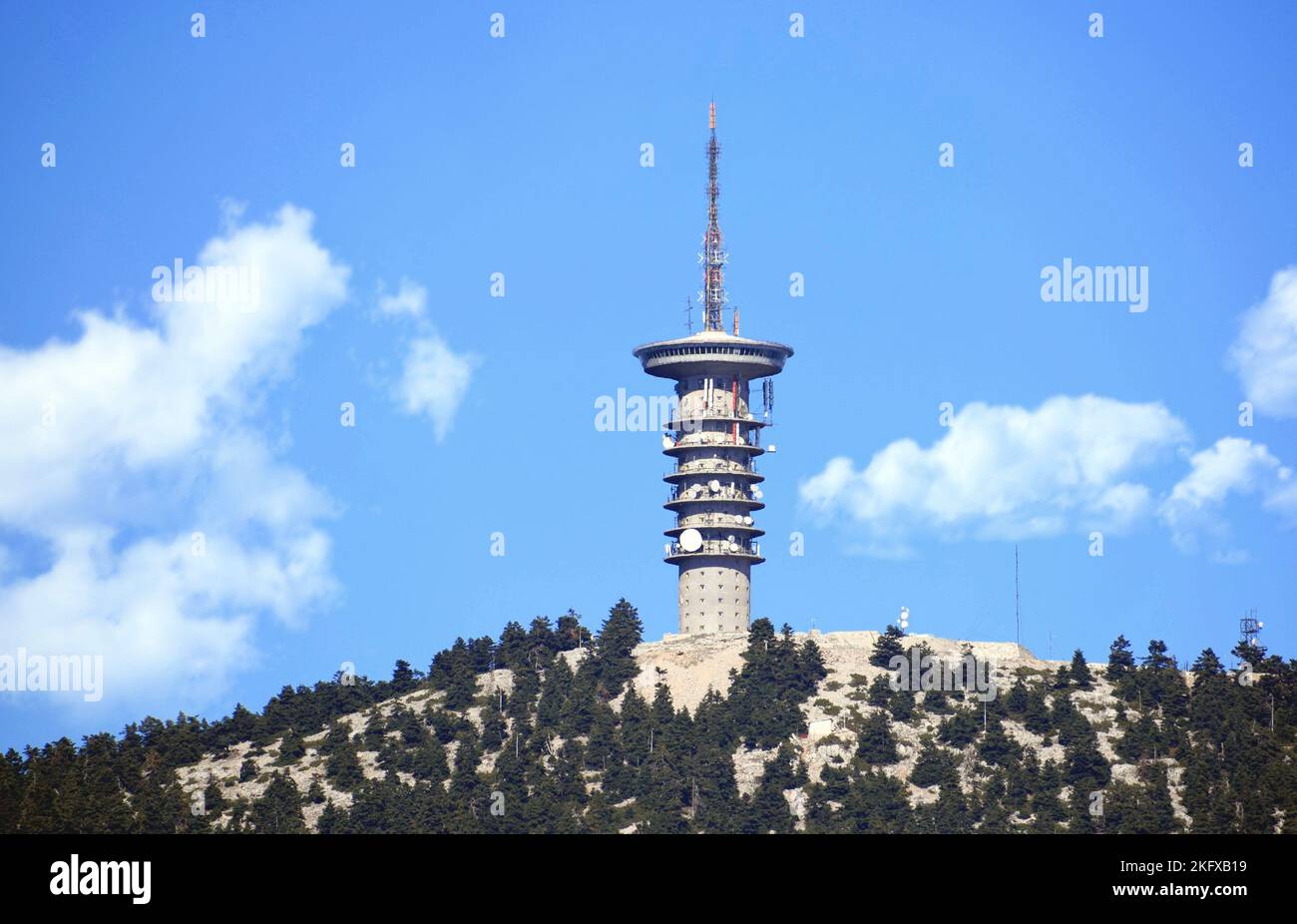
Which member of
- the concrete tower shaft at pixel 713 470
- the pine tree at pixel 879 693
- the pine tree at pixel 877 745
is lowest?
the pine tree at pixel 877 745

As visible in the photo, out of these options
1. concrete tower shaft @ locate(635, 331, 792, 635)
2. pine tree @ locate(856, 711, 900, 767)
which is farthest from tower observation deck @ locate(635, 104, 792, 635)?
pine tree @ locate(856, 711, 900, 767)

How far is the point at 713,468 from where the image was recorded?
192125 mm

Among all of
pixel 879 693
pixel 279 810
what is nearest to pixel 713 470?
pixel 879 693

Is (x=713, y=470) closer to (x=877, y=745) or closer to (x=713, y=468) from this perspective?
(x=713, y=468)

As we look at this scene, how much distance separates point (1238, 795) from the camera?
15712 cm

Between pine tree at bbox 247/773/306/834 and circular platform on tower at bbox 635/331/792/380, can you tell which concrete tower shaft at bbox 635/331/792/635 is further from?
pine tree at bbox 247/773/306/834

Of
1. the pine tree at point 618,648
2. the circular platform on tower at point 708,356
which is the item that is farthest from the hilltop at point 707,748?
the circular platform on tower at point 708,356

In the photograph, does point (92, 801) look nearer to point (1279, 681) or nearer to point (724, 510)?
point (724, 510)

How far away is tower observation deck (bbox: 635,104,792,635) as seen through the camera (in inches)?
7500

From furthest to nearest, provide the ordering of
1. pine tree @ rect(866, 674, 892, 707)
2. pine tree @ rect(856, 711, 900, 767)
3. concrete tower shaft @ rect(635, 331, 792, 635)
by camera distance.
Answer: concrete tower shaft @ rect(635, 331, 792, 635)
pine tree @ rect(866, 674, 892, 707)
pine tree @ rect(856, 711, 900, 767)

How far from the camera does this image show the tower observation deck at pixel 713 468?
625ft

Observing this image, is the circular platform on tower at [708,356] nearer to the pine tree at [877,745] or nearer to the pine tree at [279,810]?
the pine tree at [877,745]

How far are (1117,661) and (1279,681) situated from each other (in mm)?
12091
